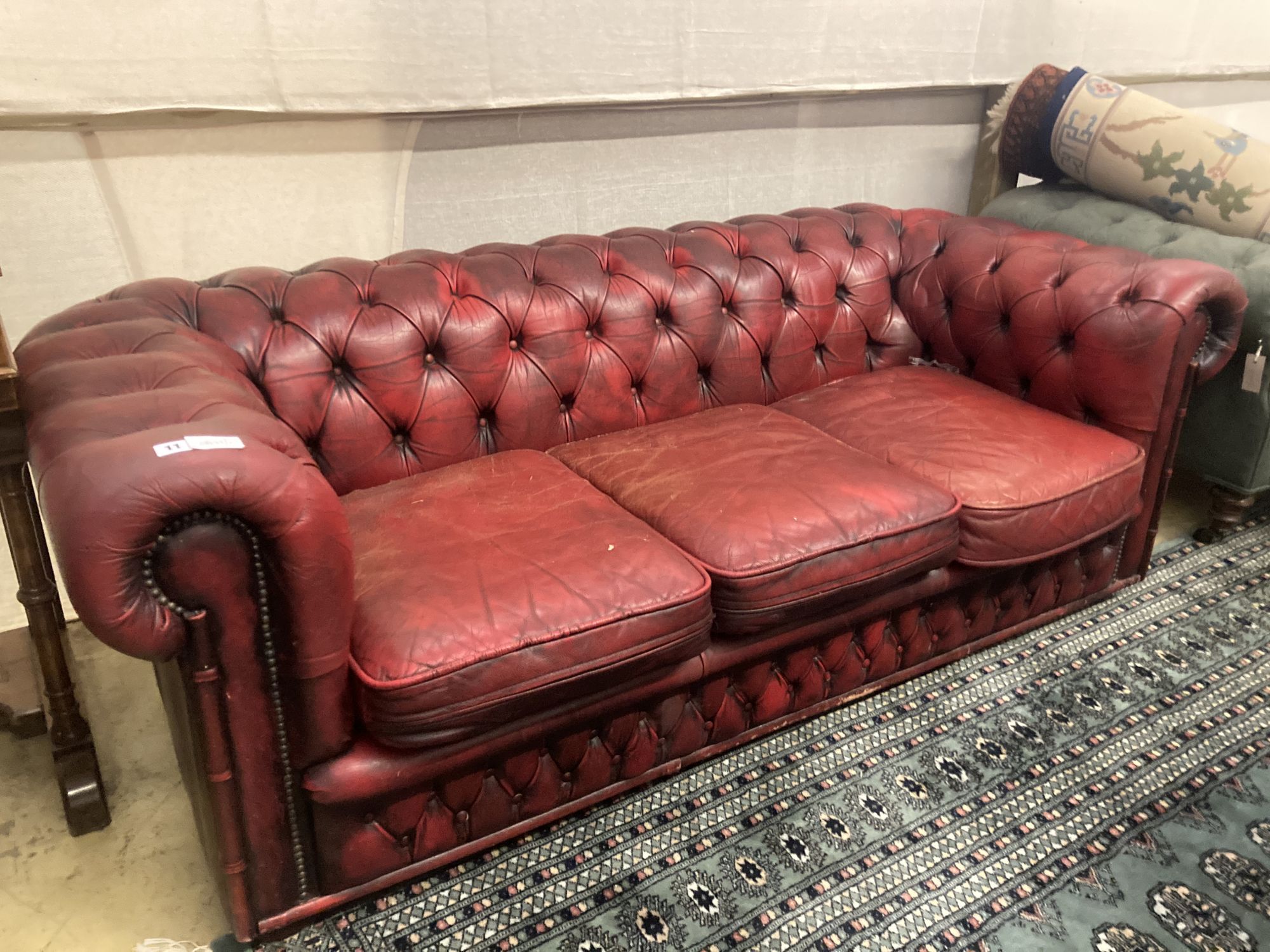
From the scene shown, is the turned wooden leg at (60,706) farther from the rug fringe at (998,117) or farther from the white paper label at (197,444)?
the rug fringe at (998,117)

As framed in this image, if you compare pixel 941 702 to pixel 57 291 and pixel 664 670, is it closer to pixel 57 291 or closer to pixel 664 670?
pixel 664 670

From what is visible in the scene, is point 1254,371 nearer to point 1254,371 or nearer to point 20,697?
point 1254,371

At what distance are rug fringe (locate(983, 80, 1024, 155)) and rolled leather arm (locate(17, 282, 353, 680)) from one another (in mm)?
2142

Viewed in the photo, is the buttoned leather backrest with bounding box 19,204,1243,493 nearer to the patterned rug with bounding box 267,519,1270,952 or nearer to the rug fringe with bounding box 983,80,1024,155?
the rug fringe with bounding box 983,80,1024,155

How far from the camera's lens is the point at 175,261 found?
1.83m

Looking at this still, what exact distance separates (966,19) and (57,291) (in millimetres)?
2217

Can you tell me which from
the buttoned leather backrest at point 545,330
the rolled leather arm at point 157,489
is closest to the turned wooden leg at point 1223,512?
the buttoned leather backrest at point 545,330

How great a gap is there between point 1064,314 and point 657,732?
120cm

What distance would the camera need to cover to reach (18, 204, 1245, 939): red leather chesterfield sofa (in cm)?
111

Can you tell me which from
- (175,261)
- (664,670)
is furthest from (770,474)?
(175,261)

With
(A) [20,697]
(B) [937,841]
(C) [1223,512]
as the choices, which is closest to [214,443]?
(A) [20,697]

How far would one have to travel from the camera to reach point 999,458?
1.77 metres

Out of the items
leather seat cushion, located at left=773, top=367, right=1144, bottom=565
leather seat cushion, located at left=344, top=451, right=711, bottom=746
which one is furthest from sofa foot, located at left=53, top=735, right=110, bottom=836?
leather seat cushion, located at left=773, top=367, right=1144, bottom=565

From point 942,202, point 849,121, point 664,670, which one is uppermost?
point 849,121
